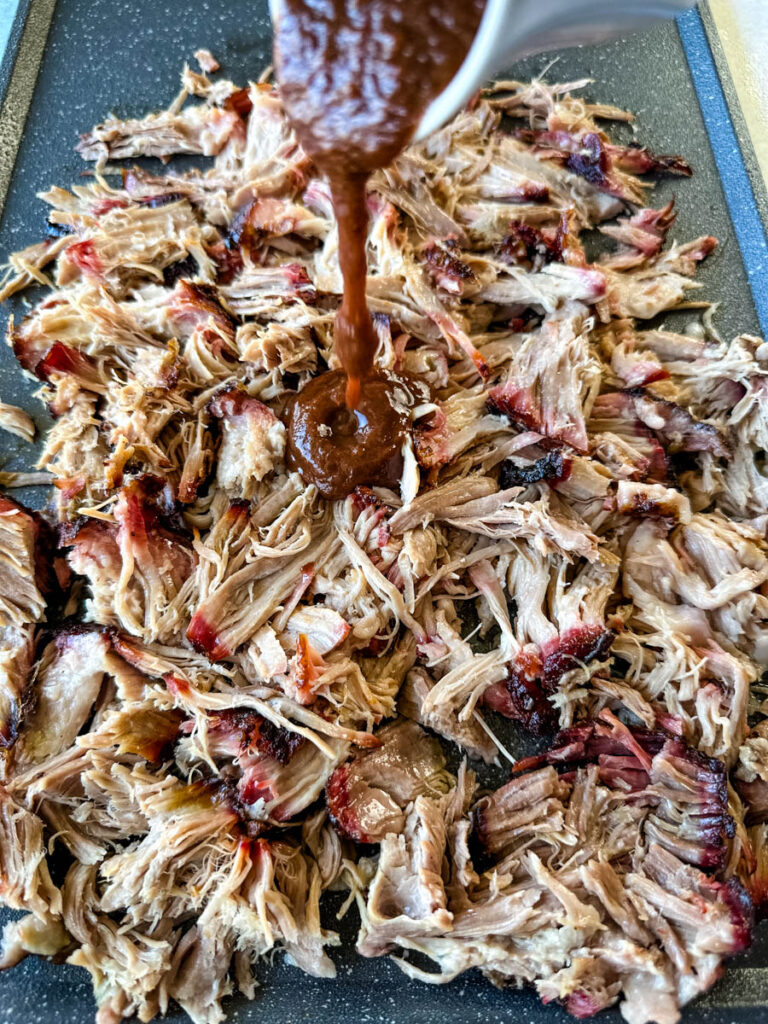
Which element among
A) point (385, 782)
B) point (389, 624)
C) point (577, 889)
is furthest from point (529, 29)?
point (577, 889)

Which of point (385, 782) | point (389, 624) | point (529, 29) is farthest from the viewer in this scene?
point (389, 624)

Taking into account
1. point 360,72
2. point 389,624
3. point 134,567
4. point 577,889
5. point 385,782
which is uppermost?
point 360,72

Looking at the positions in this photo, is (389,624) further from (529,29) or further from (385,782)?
(529,29)

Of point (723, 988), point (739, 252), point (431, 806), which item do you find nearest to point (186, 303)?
point (431, 806)

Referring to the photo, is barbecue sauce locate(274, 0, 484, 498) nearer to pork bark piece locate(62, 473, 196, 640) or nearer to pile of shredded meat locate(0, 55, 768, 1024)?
pile of shredded meat locate(0, 55, 768, 1024)

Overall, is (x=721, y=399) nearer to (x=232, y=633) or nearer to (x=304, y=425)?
(x=304, y=425)

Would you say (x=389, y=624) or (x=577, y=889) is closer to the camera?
(x=577, y=889)

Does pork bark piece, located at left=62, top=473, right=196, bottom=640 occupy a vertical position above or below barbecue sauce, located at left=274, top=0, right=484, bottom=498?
below

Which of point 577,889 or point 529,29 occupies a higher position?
point 529,29

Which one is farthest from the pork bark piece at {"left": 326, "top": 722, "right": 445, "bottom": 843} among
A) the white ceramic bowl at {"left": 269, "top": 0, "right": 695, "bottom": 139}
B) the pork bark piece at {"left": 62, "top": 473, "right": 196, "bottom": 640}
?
the white ceramic bowl at {"left": 269, "top": 0, "right": 695, "bottom": 139}
